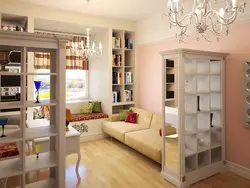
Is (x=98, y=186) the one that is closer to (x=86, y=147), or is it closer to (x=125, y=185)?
(x=125, y=185)

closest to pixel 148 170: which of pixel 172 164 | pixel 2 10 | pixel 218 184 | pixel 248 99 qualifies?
pixel 172 164

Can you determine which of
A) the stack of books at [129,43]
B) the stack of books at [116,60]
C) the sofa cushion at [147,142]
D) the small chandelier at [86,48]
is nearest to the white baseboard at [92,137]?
the sofa cushion at [147,142]

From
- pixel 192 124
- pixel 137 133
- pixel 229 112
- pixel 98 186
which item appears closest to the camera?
pixel 98 186

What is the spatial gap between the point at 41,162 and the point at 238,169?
2.81 metres

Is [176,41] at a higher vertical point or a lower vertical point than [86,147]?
higher

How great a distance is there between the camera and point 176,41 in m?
4.12

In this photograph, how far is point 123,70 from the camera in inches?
199

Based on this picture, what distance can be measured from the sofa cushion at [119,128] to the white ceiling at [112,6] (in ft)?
7.91

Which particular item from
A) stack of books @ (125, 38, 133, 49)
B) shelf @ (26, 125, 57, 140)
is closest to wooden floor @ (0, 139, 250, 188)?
shelf @ (26, 125, 57, 140)

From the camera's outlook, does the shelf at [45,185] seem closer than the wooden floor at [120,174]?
Yes

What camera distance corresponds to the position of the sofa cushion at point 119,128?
411 centimetres

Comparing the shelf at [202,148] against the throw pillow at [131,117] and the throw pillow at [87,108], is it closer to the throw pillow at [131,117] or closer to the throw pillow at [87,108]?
the throw pillow at [131,117]

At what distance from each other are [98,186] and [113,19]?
11.8 ft

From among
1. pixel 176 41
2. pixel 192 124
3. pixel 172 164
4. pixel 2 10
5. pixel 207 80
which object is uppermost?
pixel 2 10
